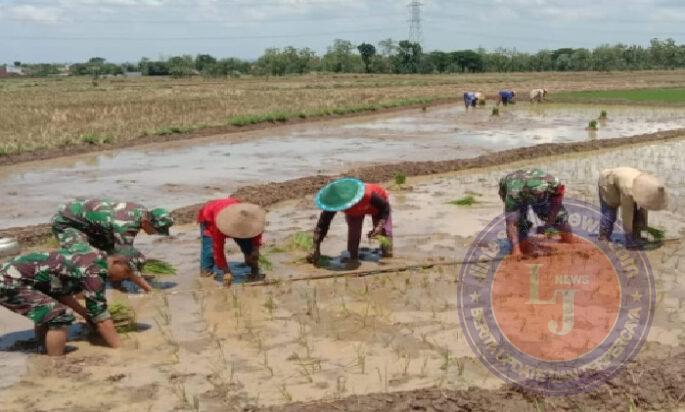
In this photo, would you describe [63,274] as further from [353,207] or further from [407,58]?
[407,58]

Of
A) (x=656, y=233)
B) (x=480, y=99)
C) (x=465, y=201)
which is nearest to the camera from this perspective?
(x=656, y=233)

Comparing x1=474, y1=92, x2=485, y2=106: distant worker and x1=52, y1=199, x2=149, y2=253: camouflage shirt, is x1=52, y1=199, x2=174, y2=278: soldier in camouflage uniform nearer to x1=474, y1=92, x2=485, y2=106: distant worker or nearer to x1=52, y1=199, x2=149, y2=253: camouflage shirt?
x1=52, y1=199, x2=149, y2=253: camouflage shirt

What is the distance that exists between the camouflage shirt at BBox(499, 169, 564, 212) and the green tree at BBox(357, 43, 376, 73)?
8487 cm

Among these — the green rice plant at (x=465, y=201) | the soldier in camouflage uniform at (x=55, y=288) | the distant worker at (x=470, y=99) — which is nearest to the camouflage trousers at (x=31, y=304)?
the soldier in camouflage uniform at (x=55, y=288)

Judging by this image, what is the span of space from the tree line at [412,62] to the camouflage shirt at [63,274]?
79.9 m

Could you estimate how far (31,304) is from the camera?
460 centimetres

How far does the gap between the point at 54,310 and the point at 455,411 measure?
2620 millimetres

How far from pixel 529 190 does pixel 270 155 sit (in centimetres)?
977

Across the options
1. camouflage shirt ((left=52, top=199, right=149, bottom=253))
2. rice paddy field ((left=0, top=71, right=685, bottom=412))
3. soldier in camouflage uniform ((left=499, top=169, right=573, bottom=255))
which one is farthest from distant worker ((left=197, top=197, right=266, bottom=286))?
soldier in camouflage uniform ((left=499, top=169, right=573, bottom=255))

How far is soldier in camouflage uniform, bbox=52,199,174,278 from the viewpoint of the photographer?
5.73 m

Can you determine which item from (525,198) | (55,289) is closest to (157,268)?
(55,289)

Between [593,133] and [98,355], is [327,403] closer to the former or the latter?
[98,355]

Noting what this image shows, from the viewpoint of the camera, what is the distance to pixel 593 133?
63.5 feet

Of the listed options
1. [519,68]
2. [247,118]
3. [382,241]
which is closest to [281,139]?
[247,118]
